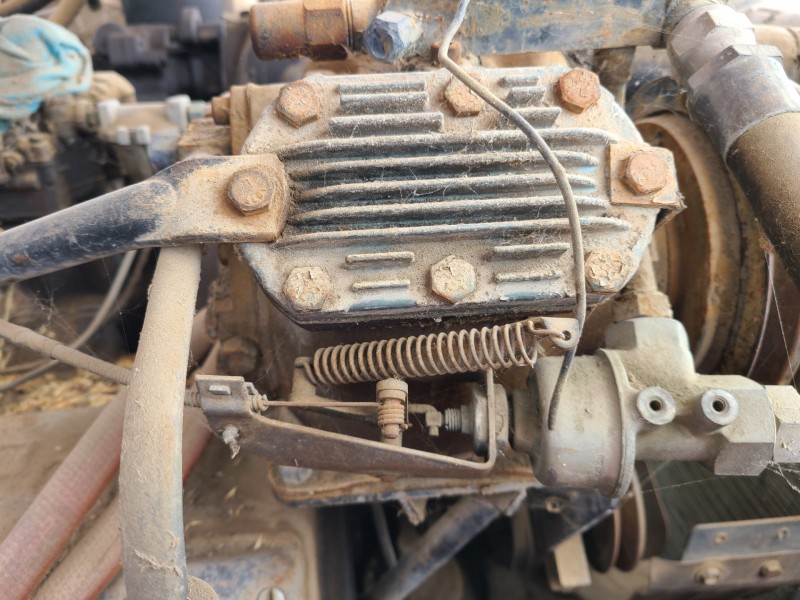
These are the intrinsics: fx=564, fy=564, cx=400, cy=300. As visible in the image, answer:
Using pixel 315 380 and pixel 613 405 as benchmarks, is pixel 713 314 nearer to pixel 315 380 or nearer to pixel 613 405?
pixel 613 405

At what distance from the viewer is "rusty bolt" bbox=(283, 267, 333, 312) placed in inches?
27.3

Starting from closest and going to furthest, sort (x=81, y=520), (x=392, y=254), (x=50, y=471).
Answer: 1. (x=392, y=254)
2. (x=81, y=520)
3. (x=50, y=471)

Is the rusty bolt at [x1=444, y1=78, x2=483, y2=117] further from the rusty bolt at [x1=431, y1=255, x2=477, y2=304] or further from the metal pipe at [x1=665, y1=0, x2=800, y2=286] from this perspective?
the metal pipe at [x1=665, y1=0, x2=800, y2=286]

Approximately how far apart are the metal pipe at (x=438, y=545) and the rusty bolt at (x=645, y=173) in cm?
68

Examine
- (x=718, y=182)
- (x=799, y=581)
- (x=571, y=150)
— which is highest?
(x=571, y=150)

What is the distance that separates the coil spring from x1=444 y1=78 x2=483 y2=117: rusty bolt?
0.95 feet

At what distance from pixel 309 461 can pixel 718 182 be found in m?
0.81


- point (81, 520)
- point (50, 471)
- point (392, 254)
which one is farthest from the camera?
point (50, 471)

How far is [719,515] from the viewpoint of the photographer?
1085 mm

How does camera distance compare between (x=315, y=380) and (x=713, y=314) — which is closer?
(x=315, y=380)

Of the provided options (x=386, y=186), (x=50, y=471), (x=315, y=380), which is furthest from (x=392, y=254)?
(x=50, y=471)

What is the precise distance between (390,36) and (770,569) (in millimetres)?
1186

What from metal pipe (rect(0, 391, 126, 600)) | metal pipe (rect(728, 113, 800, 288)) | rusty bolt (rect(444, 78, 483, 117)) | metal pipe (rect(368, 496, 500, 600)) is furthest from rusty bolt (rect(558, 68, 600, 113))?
metal pipe (rect(0, 391, 126, 600))

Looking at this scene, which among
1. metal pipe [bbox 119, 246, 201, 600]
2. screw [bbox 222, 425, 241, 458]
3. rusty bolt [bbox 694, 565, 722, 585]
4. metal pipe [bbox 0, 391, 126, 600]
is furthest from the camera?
rusty bolt [bbox 694, 565, 722, 585]
